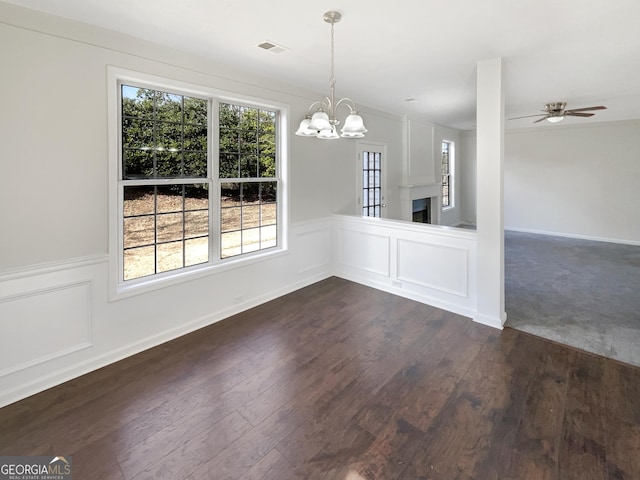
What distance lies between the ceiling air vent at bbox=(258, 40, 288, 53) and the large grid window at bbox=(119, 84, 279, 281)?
0.82 meters

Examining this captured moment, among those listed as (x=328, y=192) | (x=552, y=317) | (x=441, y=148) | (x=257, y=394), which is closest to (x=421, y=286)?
(x=552, y=317)

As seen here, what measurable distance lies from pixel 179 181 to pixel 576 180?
846 centimetres

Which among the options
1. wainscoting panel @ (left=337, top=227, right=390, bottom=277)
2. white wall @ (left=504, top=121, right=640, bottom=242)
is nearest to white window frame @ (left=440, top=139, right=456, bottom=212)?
white wall @ (left=504, top=121, right=640, bottom=242)

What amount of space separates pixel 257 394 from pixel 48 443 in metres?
1.22

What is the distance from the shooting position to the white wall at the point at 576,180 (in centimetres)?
700

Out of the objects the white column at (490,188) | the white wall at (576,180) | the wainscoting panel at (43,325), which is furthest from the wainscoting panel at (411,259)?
the white wall at (576,180)

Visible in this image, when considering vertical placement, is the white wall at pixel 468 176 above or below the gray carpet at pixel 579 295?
above

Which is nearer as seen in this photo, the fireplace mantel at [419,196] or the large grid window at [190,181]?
the large grid window at [190,181]

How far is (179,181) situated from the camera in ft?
10.5

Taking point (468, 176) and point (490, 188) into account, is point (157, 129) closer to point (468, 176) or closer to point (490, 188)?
point (490, 188)

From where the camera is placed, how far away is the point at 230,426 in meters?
2.06

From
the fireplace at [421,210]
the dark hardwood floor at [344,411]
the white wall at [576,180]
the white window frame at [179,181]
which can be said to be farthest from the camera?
the fireplace at [421,210]

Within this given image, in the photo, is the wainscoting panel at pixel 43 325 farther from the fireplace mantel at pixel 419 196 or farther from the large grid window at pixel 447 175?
the large grid window at pixel 447 175

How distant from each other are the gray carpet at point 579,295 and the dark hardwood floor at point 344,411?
0.34m
